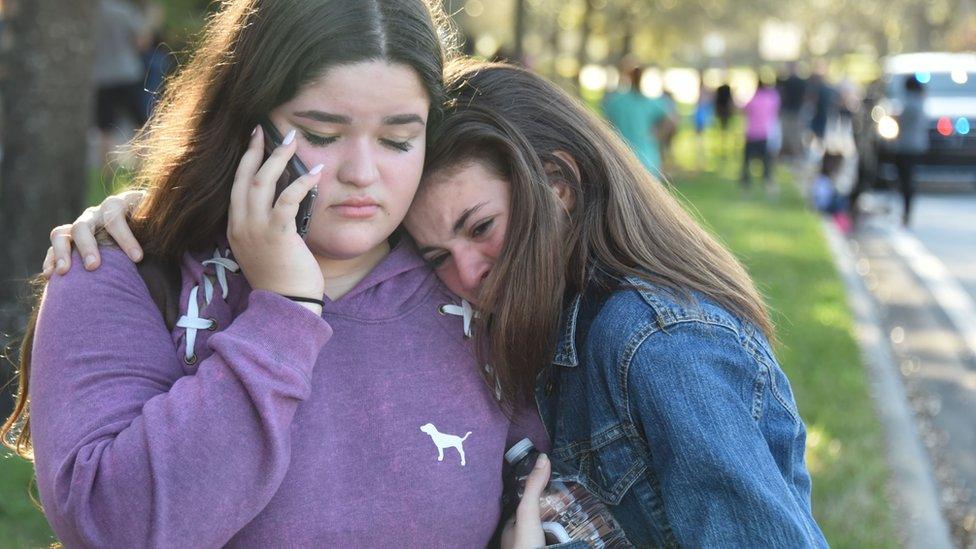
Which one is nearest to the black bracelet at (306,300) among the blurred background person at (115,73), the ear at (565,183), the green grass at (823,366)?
the ear at (565,183)

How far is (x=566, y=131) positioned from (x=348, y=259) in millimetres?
561

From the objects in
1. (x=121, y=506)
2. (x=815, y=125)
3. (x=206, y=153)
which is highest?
(x=206, y=153)

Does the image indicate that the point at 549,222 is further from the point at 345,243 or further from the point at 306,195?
the point at 306,195

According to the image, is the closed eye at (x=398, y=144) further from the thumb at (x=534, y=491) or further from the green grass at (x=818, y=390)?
the green grass at (x=818, y=390)

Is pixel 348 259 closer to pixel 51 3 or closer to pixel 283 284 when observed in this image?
pixel 283 284

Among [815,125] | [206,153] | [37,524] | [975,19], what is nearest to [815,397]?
[37,524]

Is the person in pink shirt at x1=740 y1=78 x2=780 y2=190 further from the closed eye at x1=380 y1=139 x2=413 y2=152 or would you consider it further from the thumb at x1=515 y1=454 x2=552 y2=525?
the closed eye at x1=380 y1=139 x2=413 y2=152

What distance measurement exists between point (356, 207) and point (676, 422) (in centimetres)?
70

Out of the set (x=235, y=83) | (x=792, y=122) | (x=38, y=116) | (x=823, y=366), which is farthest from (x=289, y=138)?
(x=792, y=122)

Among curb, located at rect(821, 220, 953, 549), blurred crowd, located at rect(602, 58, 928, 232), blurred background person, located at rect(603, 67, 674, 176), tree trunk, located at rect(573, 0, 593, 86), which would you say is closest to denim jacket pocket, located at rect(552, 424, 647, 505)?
curb, located at rect(821, 220, 953, 549)

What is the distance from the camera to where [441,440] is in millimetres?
2207

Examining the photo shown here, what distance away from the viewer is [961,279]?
11.4 metres

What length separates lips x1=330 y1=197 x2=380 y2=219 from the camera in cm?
219

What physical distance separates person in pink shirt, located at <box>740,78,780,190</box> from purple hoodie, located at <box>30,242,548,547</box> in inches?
699
